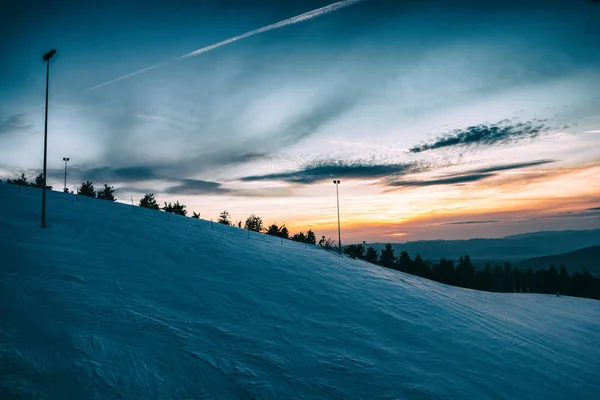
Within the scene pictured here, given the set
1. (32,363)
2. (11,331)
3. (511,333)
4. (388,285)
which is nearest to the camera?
(32,363)

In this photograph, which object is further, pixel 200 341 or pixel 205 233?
pixel 205 233

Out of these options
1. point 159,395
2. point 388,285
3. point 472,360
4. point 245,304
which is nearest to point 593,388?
point 472,360

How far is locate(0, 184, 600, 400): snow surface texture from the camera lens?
6.25 metres

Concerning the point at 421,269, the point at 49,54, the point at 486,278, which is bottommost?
the point at 486,278

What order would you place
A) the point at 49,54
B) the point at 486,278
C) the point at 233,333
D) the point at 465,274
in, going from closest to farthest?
the point at 233,333
the point at 49,54
the point at 465,274
the point at 486,278

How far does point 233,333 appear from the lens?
8.57m

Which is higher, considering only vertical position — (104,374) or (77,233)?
(77,233)

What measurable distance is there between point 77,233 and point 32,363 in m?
11.4

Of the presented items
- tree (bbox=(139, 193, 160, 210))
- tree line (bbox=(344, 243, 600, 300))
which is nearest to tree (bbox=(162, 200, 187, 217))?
tree (bbox=(139, 193, 160, 210))

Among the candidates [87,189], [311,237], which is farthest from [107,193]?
[311,237]

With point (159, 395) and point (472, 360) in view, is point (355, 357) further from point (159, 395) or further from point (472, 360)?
point (159, 395)

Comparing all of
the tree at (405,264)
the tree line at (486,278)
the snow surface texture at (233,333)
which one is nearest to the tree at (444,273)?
the tree line at (486,278)

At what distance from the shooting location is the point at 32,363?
5746 mm

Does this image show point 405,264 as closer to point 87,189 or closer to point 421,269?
point 421,269
